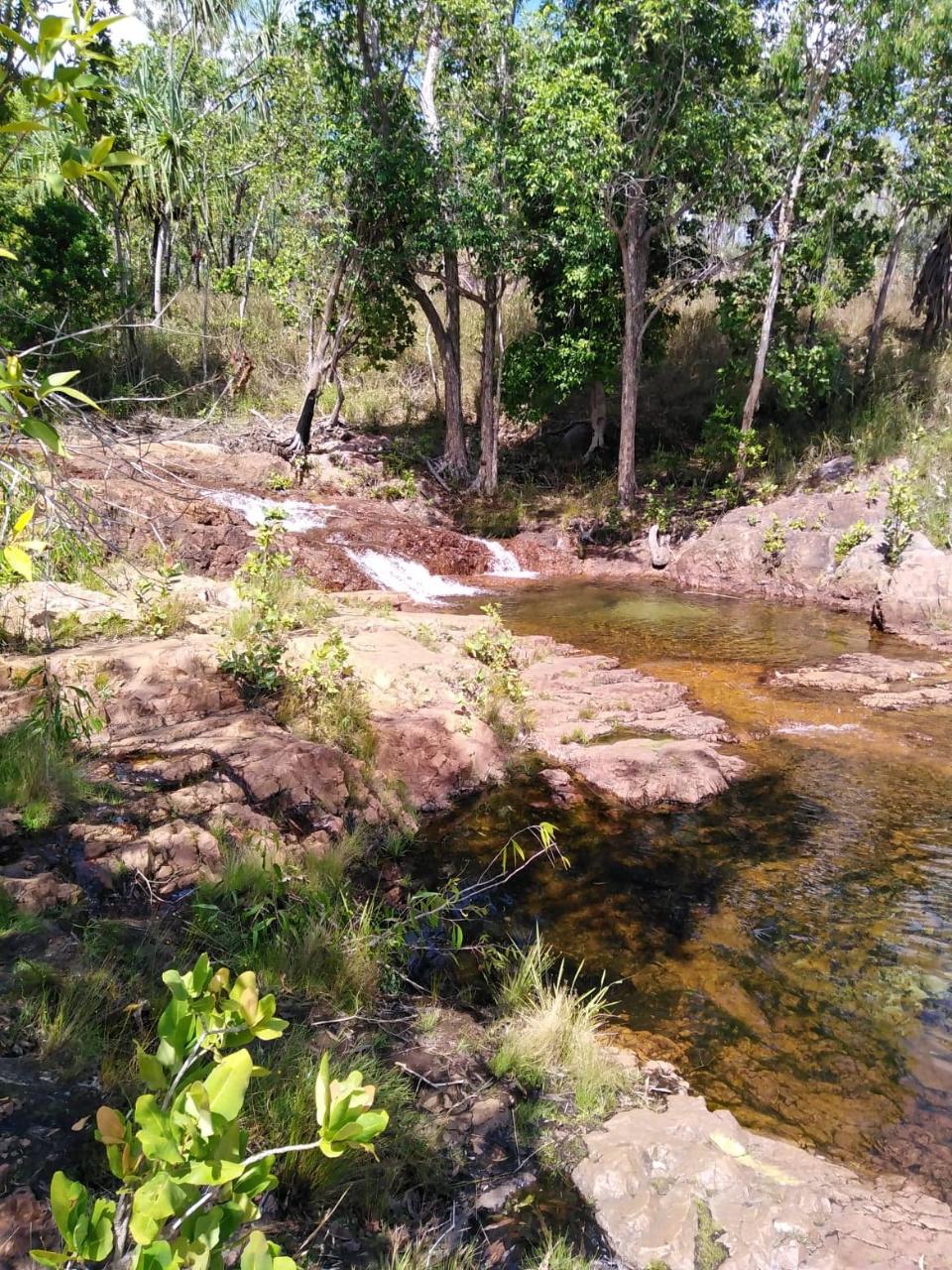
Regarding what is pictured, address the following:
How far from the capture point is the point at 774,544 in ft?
41.8

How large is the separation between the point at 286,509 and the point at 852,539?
936cm

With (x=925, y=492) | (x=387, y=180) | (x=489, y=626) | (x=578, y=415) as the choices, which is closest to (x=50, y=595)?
(x=489, y=626)

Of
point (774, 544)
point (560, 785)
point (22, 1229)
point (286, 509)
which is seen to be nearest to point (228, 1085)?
point (22, 1229)

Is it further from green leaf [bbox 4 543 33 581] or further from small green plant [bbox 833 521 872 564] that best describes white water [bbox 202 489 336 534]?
green leaf [bbox 4 543 33 581]

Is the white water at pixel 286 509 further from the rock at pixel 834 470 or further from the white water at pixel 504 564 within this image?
the rock at pixel 834 470

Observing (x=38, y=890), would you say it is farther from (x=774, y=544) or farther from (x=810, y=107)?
(x=810, y=107)

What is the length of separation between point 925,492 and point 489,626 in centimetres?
835

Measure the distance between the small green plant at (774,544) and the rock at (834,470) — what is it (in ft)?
7.07

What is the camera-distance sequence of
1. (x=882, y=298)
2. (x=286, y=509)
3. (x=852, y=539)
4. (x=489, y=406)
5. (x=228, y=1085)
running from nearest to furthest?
(x=228, y=1085) < (x=852, y=539) < (x=286, y=509) < (x=882, y=298) < (x=489, y=406)

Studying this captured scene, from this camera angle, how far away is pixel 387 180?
13914mm

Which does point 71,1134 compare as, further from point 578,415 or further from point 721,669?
point 578,415

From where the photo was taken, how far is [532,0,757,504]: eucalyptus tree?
1192 centimetres

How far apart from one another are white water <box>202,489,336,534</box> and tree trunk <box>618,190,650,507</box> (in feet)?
19.3

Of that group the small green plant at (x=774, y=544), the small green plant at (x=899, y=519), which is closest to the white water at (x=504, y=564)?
the small green plant at (x=774, y=544)
